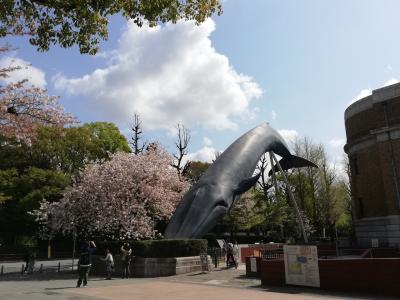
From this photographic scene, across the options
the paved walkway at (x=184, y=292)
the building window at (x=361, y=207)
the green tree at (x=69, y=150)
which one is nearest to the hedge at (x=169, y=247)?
the paved walkway at (x=184, y=292)

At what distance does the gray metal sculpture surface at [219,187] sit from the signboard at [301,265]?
25.9 ft

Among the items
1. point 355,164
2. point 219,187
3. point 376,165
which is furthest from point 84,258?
→ point 355,164

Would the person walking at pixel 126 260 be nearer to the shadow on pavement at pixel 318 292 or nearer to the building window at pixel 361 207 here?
the shadow on pavement at pixel 318 292

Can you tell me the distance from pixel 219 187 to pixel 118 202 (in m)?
6.90

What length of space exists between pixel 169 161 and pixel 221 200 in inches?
415

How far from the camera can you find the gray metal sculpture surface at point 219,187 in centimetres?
2441

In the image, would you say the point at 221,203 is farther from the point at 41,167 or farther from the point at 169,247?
the point at 41,167

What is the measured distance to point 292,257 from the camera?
17.1 m

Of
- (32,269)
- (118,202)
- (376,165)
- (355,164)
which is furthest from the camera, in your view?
(355,164)

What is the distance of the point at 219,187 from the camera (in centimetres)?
2577

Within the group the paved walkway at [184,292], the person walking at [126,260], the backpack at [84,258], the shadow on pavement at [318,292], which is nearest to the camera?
the shadow on pavement at [318,292]

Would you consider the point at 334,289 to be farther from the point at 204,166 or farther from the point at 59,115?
the point at 204,166

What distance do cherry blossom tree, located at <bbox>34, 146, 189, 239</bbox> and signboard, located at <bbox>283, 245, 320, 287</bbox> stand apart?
1279 centimetres

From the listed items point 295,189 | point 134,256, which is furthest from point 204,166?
point 134,256
